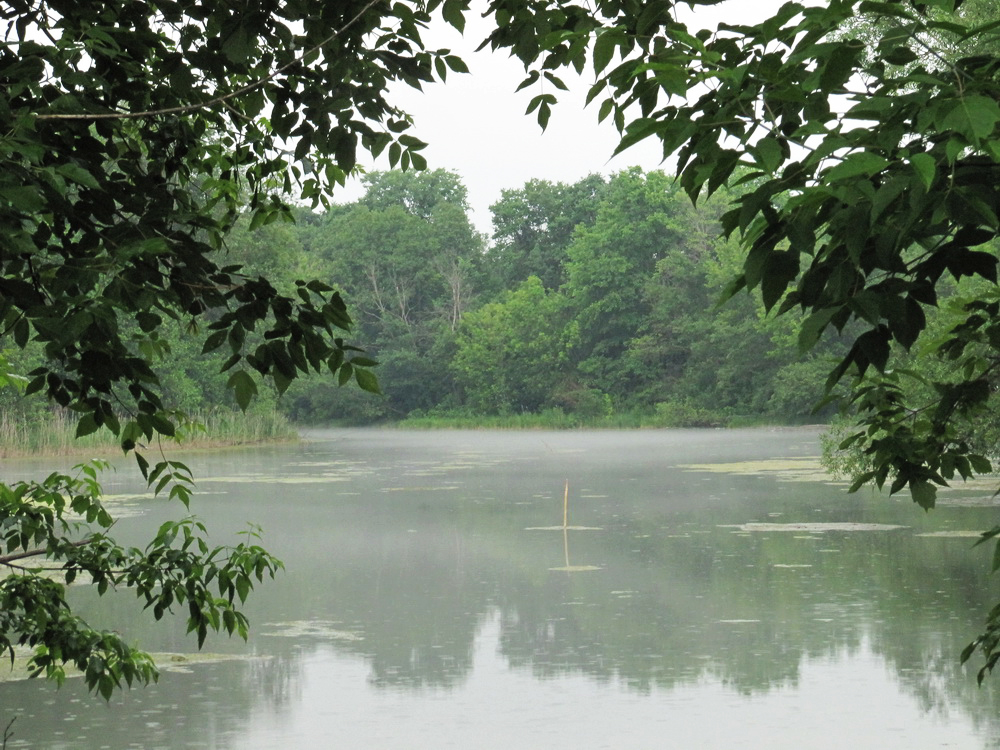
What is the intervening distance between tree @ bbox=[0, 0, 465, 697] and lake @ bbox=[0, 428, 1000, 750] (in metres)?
3.26

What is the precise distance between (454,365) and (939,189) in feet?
181

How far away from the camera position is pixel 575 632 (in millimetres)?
8836

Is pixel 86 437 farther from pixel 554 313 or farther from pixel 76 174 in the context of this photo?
pixel 554 313

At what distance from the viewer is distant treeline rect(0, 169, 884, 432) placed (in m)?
49.5

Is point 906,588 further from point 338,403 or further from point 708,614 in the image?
point 338,403

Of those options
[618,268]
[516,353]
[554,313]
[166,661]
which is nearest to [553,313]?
[554,313]

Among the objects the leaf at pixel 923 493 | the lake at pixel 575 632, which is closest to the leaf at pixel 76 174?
the leaf at pixel 923 493

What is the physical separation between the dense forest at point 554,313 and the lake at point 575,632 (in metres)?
28.9

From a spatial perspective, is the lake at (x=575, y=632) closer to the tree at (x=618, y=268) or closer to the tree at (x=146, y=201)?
the tree at (x=146, y=201)

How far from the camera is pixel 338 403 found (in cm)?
5772

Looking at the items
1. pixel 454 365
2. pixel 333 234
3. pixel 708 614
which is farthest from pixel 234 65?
pixel 333 234

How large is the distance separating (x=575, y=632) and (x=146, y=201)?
6752 mm

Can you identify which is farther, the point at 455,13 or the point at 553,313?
the point at 553,313

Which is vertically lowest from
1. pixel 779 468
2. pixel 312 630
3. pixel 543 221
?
pixel 312 630
